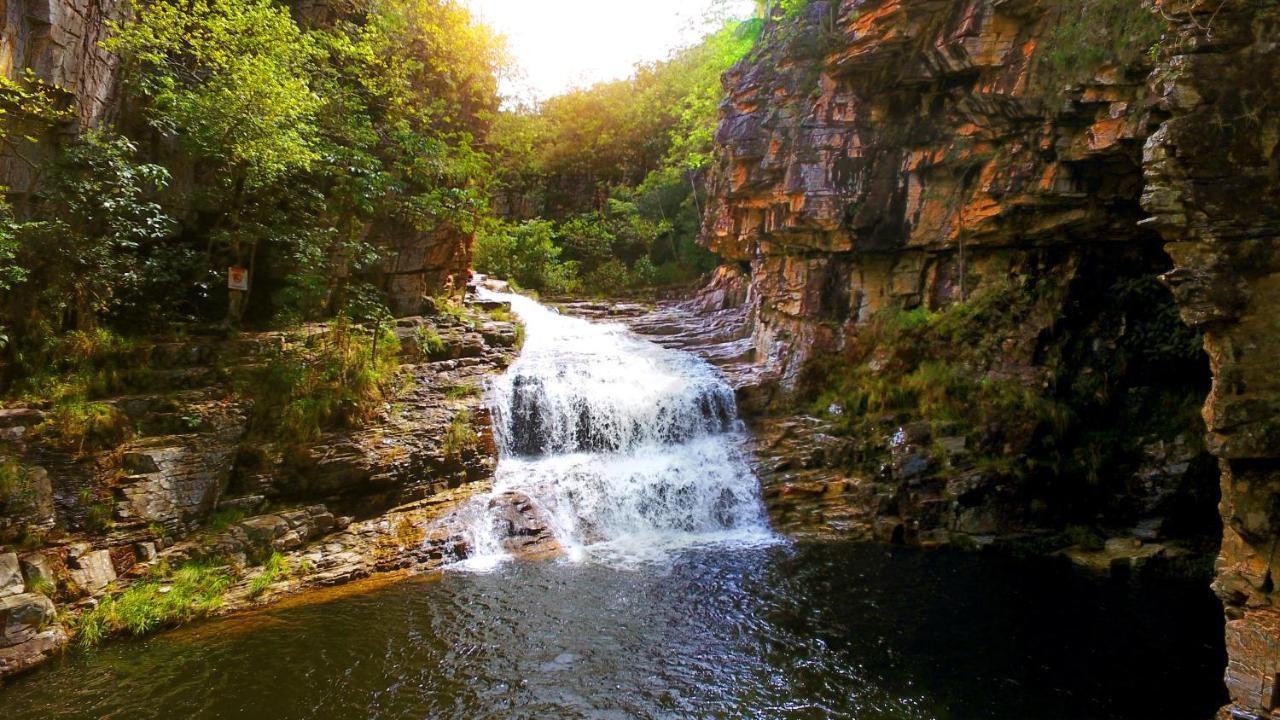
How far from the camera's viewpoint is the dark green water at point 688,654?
286 inches

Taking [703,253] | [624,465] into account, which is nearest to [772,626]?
[624,465]

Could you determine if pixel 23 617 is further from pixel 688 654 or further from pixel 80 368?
pixel 688 654

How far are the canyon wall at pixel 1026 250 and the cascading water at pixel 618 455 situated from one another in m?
1.24

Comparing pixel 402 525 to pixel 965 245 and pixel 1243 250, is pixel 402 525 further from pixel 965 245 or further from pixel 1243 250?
pixel 965 245

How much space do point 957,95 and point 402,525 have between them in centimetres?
1419

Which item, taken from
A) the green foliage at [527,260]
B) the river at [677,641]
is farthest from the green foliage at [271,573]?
the green foliage at [527,260]

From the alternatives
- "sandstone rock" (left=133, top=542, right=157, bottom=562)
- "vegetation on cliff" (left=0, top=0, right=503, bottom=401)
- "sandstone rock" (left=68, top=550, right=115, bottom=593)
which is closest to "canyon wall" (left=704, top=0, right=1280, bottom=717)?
"vegetation on cliff" (left=0, top=0, right=503, bottom=401)

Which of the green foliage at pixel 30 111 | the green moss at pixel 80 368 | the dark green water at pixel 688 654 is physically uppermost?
the green foliage at pixel 30 111

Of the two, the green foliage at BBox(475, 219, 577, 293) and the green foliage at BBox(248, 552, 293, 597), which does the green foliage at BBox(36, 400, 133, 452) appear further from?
the green foliage at BBox(475, 219, 577, 293)

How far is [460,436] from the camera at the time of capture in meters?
13.9

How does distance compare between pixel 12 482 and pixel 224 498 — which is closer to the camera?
pixel 12 482

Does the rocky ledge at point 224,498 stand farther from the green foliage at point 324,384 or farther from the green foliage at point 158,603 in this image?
the green foliage at point 324,384

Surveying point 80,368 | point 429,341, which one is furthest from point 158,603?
point 429,341

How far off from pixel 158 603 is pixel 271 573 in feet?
4.83
